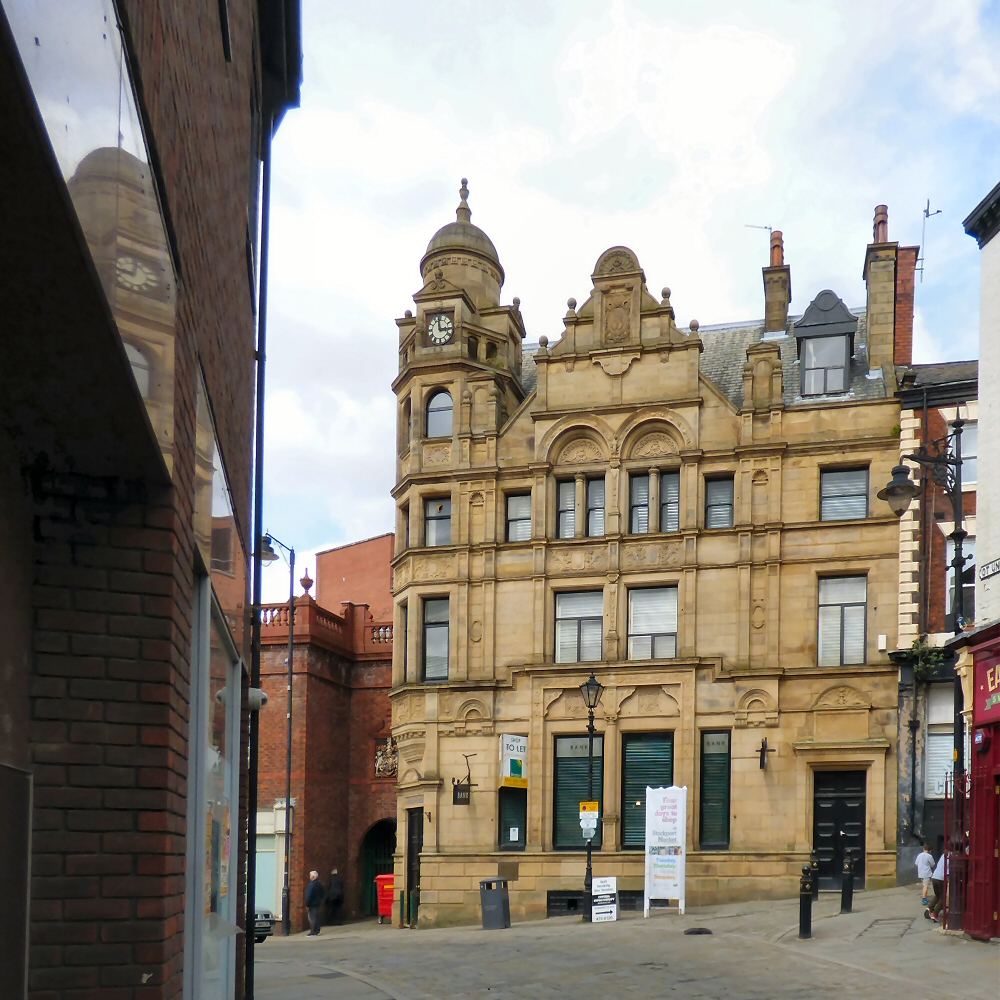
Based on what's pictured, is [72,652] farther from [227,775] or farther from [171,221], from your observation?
[227,775]

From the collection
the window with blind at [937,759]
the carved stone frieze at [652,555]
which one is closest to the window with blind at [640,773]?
the carved stone frieze at [652,555]

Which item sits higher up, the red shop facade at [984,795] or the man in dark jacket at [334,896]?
the red shop facade at [984,795]

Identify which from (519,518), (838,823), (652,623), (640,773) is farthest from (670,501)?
(838,823)

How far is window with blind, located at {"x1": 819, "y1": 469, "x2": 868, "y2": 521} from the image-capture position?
35.3 m

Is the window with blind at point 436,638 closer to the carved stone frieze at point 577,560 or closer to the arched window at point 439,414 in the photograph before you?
the carved stone frieze at point 577,560

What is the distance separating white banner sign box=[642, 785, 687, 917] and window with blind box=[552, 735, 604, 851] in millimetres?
4474

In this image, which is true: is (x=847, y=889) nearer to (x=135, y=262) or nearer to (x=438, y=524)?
(x=438, y=524)

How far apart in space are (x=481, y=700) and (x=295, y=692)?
8.56 metres

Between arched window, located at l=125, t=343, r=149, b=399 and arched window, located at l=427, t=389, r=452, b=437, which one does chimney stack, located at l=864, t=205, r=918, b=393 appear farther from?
arched window, located at l=125, t=343, r=149, b=399

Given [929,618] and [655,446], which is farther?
[655,446]

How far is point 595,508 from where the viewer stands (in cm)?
3744

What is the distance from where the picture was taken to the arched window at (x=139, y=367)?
4574 millimetres

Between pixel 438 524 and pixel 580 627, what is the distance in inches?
197

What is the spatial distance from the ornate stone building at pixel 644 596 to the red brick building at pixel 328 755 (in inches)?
217
